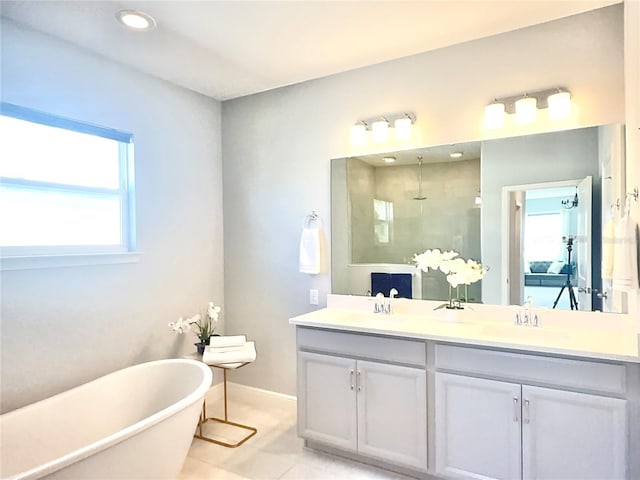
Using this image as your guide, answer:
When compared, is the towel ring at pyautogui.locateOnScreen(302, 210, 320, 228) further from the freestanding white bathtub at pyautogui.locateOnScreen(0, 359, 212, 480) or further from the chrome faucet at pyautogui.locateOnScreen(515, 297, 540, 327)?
the chrome faucet at pyautogui.locateOnScreen(515, 297, 540, 327)

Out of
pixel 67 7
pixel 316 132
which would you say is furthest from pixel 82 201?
pixel 316 132

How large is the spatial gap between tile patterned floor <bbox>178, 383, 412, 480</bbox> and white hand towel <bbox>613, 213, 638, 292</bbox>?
154 cm

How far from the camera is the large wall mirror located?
7.22 feet

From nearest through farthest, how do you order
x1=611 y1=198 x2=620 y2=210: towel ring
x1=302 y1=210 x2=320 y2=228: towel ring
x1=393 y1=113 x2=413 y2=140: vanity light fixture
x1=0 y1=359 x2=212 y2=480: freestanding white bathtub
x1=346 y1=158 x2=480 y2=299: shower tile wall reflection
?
x1=0 y1=359 x2=212 y2=480: freestanding white bathtub, x1=611 y1=198 x2=620 y2=210: towel ring, x1=346 y1=158 x2=480 y2=299: shower tile wall reflection, x1=393 y1=113 x2=413 y2=140: vanity light fixture, x1=302 y1=210 x2=320 y2=228: towel ring

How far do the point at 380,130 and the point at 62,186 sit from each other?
2087 millimetres

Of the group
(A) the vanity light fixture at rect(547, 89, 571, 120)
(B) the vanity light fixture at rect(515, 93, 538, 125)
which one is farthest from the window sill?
(A) the vanity light fixture at rect(547, 89, 571, 120)

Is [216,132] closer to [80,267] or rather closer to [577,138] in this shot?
[80,267]

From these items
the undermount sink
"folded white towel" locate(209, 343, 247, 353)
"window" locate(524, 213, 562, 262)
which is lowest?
"folded white towel" locate(209, 343, 247, 353)

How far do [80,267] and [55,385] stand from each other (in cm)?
70

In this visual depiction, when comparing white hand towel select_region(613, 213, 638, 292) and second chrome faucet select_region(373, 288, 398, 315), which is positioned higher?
white hand towel select_region(613, 213, 638, 292)

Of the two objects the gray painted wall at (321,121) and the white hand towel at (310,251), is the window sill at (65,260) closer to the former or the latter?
the gray painted wall at (321,121)

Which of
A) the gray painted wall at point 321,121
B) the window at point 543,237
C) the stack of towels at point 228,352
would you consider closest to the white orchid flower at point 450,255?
the gray painted wall at point 321,121

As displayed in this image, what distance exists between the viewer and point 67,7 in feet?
6.77

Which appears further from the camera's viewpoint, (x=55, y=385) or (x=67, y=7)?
(x=55, y=385)
